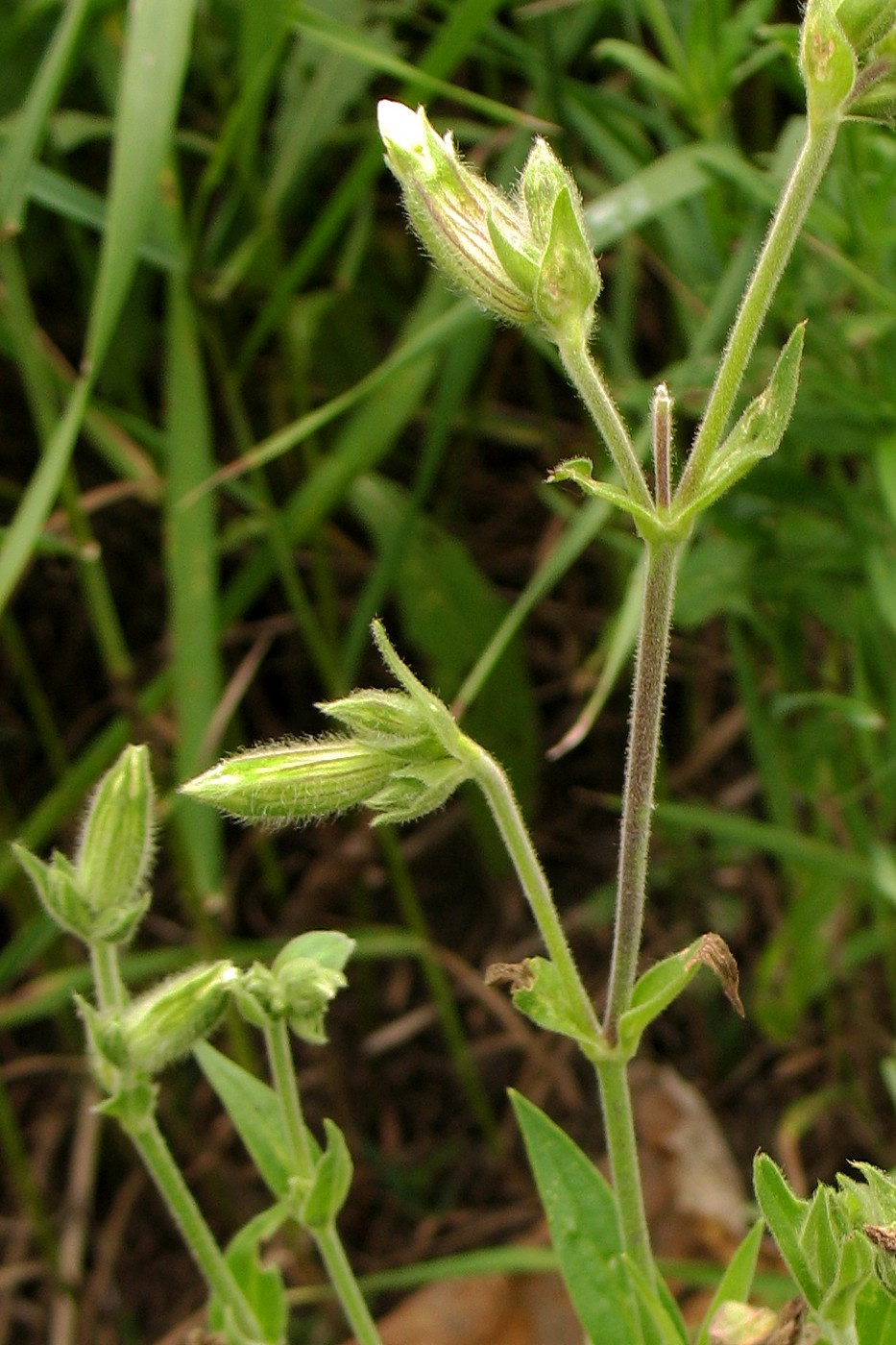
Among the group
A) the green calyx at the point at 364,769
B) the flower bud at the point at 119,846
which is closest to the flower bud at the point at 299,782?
the green calyx at the point at 364,769

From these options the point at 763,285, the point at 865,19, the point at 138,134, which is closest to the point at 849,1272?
the point at 763,285

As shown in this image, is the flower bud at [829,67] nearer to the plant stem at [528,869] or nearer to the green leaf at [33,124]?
the plant stem at [528,869]

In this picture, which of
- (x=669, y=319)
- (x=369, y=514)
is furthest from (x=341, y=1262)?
(x=669, y=319)

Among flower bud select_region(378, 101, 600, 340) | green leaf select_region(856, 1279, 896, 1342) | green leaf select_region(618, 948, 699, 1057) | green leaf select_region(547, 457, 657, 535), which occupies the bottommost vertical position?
green leaf select_region(856, 1279, 896, 1342)

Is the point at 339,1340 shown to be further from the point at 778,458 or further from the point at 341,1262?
the point at 778,458

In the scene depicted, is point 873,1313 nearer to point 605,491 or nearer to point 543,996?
point 543,996

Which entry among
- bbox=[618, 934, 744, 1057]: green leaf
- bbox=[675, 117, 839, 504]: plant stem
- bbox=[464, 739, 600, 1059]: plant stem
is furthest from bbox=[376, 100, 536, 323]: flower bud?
bbox=[618, 934, 744, 1057]: green leaf

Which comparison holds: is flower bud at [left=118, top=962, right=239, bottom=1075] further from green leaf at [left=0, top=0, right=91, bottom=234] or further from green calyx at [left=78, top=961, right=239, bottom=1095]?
green leaf at [left=0, top=0, right=91, bottom=234]
